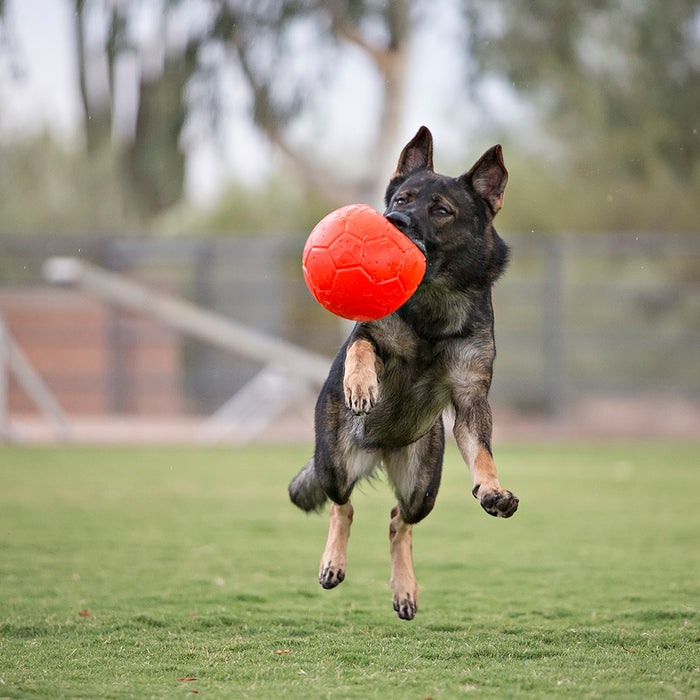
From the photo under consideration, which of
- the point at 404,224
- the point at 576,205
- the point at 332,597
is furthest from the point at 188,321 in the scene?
the point at 576,205

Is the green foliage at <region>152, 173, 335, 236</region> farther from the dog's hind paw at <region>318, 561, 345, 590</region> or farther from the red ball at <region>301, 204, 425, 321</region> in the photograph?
the red ball at <region>301, 204, 425, 321</region>

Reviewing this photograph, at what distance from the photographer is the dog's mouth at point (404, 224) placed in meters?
3.52

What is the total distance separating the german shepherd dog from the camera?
11.9 ft

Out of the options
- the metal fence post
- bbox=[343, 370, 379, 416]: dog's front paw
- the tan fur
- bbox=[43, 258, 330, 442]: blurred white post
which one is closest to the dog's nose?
bbox=[343, 370, 379, 416]: dog's front paw

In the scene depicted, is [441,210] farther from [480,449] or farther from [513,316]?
[513,316]

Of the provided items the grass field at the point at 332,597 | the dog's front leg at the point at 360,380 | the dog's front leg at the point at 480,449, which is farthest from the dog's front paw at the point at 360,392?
the grass field at the point at 332,597

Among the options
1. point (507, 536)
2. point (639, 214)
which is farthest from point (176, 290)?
point (507, 536)

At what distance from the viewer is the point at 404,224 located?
11.7 ft

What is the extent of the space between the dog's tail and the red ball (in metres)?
1.09

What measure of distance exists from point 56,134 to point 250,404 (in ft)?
35.5

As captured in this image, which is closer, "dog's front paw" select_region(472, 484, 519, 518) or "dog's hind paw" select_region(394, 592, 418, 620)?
"dog's front paw" select_region(472, 484, 519, 518)

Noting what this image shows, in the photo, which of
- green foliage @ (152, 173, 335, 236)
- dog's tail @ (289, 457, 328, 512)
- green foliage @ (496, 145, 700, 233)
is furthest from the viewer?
green foliage @ (152, 173, 335, 236)

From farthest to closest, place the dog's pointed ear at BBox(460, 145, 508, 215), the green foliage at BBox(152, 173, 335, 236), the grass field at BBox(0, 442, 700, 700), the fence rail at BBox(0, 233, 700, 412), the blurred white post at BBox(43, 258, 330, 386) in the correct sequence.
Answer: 1. the green foliage at BBox(152, 173, 335, 236)
2. the fence rail at BBox(0, 233, 700, 412)
3. the blurred white post at BBox(43, 258, 330, 386)
4. the dog's pointed ear at BBox(460, 145, 508, 215)
5. the grass field at BBox(0, 442, 700, 700)

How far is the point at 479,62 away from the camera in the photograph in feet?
40.9
